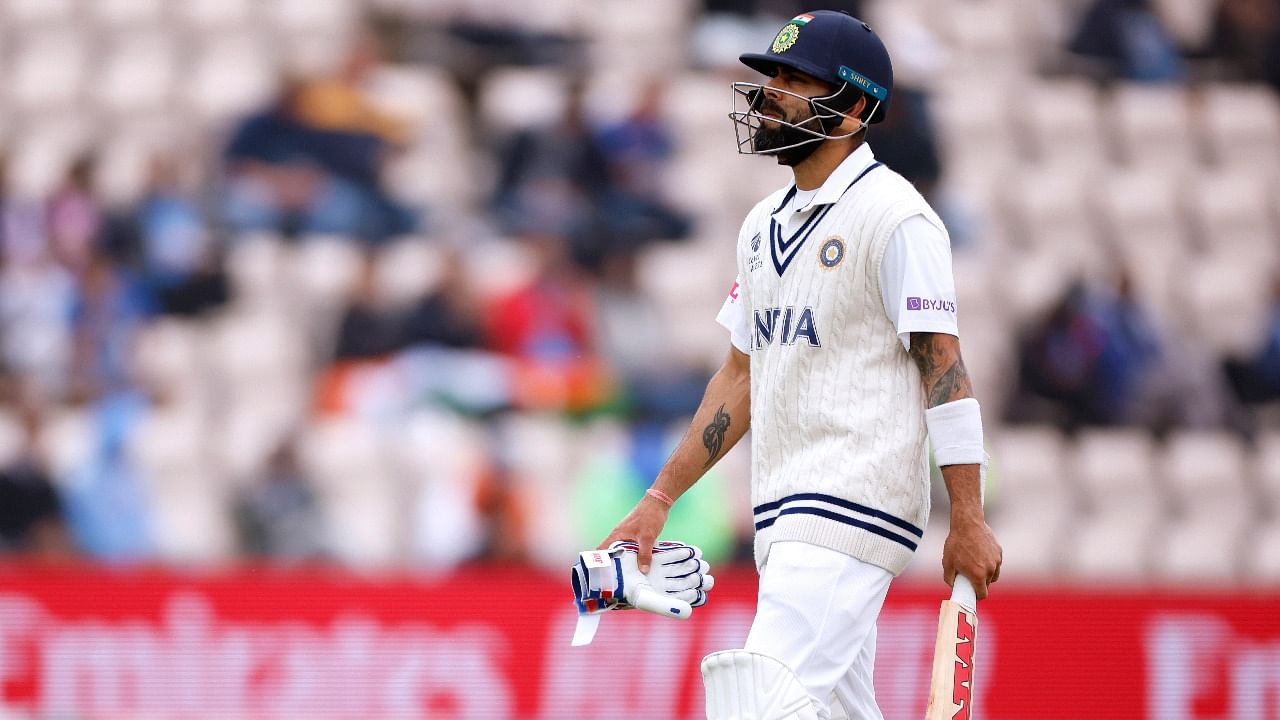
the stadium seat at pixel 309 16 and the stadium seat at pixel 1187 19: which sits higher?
the stadium seat at pixel 1187 19

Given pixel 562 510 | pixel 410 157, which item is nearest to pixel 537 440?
pixel 562 510

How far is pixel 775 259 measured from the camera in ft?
14.9

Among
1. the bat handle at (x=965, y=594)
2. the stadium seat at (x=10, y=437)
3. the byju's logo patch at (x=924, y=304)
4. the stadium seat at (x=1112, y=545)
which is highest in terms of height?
the stadium seat at (x=1112, y=545)

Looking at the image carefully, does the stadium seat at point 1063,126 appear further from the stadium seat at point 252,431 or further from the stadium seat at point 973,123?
the stadium seat at point 252,431

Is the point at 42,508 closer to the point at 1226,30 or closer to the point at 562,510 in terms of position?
the point at 562,510

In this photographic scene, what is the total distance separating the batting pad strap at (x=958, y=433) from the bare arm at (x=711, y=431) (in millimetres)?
723

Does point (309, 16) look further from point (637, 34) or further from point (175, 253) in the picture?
point (175, 253)

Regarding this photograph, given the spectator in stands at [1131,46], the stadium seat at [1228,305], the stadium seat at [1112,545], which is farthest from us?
the spectator in stands at [1131,46]

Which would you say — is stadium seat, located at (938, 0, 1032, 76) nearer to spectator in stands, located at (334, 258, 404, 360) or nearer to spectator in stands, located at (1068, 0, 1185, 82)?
spectator in stands, located at (1068, 0, 1185, 82)

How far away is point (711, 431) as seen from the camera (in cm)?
480

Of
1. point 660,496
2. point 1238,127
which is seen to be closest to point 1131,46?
point 1238,127

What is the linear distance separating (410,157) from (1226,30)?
5836 millimetres

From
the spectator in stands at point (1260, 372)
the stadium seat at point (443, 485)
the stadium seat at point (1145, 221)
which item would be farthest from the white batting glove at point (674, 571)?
the stadium seat at point (1145, 221)

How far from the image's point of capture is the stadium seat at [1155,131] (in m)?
12.9
